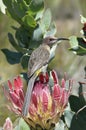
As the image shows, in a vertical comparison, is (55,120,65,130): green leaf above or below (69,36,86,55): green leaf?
below

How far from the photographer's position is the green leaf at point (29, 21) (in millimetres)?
1589

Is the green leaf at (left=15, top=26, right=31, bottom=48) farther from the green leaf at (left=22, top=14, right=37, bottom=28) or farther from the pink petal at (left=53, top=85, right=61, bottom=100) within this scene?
the pink petal at (left=53, top=85, right=61, bottom=100)

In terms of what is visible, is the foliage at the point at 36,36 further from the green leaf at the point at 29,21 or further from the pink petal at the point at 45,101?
the pink petal at the point at 45,101

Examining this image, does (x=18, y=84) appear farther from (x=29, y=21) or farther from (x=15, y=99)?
(x=29, y=21)

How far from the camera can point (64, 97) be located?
1.49 m

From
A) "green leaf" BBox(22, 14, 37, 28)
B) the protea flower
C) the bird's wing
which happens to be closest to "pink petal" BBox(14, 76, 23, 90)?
the protea flower

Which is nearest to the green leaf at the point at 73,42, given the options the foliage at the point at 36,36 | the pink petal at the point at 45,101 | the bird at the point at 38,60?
the foliage at the point at 36,36

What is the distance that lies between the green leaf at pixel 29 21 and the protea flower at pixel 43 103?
0.20m

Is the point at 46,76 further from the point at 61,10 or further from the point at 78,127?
the point at 61,10

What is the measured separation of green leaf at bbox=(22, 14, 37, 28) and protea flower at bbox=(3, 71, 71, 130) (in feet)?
0.66

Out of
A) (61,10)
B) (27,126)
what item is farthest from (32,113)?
(61,10)

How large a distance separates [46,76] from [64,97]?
0.12 meters

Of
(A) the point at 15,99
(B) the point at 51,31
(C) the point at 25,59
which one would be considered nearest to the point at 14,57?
(C) the point at 25,59

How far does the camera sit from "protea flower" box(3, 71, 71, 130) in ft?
4.81
